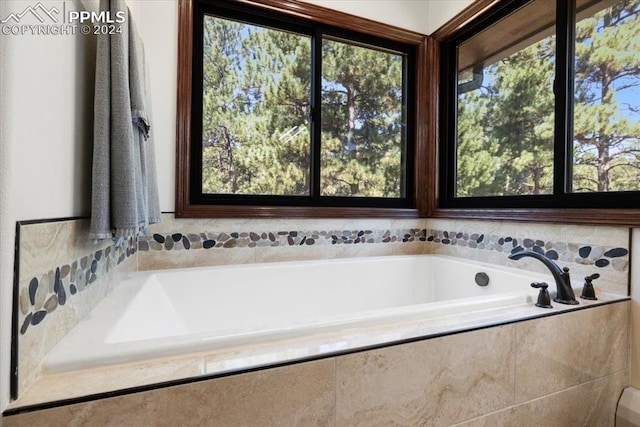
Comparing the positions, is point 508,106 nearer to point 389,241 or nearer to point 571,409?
point 389,241

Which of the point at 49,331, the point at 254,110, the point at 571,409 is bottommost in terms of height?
the point at 571,409

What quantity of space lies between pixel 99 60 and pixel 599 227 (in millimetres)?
1862

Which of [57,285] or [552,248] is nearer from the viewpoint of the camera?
[57,285]

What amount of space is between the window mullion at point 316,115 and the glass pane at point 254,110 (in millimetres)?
34

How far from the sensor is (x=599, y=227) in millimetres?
1309

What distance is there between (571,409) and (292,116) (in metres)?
1.83

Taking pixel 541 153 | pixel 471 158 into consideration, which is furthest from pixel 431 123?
pixel 541 153

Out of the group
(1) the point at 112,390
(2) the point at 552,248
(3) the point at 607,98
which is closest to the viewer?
(1) the point at 112,390

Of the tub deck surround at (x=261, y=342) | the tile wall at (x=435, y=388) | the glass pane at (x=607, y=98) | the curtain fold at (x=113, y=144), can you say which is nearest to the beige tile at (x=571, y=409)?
the tile wall at (x=435, y=388)

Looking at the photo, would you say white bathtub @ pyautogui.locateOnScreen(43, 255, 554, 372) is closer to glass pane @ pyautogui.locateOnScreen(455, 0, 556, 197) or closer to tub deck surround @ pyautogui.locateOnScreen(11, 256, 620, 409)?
tub deck surround @ pyautogui.locateOnScreen(11, 256, 620, 409)

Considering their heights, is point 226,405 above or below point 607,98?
below

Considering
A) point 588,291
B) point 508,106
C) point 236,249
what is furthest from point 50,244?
point 508,106

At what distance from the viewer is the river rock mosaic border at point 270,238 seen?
1.63 m

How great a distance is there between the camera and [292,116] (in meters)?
1.97
